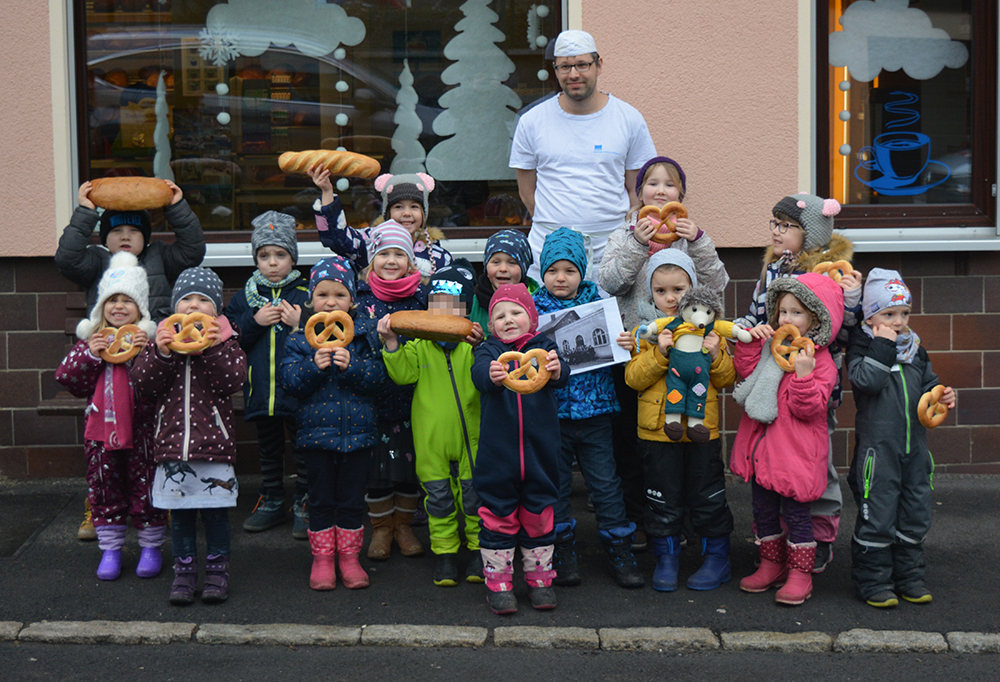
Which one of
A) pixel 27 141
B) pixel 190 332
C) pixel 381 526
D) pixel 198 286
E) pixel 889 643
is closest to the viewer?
pixel 889 643

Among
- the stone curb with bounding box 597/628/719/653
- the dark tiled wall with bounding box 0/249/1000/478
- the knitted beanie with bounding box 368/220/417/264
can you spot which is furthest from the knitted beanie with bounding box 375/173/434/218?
the stone curb with bounding box 597/628/719/653

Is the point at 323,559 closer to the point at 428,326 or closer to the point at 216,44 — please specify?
the point at 428,326

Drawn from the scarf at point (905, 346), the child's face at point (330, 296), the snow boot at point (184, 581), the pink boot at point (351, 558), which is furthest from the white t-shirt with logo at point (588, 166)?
the snow boot at point (184, 581)

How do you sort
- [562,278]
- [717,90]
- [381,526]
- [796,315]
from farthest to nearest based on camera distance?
[717,90] → [381,526] → [562,278] → [796,315]

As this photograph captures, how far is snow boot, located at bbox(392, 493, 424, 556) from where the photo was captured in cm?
536

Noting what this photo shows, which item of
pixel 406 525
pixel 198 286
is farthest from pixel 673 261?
pixel 198 286

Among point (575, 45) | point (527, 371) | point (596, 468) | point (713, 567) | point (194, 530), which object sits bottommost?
point (713, 567)

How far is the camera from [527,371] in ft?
14.5

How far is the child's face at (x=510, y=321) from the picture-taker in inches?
179

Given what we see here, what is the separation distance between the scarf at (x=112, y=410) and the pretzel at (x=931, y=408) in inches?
146

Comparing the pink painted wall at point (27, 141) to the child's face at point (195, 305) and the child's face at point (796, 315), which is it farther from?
the child's face at point (796, 315)

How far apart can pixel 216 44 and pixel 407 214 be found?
2.55 m

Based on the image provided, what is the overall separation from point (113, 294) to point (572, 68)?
8.91 feet

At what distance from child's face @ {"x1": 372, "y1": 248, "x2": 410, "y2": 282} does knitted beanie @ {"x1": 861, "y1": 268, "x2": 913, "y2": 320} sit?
2.21 metres
